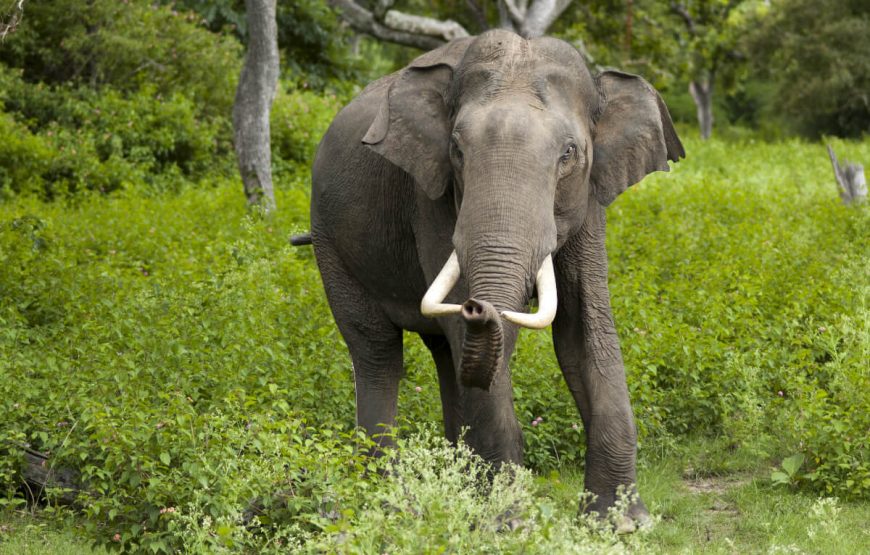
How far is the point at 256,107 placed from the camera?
13539 millimetres

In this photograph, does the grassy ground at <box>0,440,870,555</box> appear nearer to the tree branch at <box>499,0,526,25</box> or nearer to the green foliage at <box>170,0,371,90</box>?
the tree branch at <box>499,0,526,25</box>

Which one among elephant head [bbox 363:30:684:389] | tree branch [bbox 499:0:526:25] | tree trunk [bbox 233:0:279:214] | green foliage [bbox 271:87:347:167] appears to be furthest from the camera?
tree branch [bbox 499:0:526:25]

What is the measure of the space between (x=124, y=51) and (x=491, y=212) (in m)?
13.7

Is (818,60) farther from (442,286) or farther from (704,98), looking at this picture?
(442,286)

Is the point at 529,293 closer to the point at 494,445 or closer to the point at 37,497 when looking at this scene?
the point at 494,445

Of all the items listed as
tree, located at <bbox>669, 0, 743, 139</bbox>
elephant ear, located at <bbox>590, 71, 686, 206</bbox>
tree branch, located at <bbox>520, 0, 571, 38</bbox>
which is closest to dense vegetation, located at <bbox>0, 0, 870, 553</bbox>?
elephant ear, located at <bbox>590, 71, 686, 206</bbox>

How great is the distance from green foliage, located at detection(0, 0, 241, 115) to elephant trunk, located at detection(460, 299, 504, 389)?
44.3ft

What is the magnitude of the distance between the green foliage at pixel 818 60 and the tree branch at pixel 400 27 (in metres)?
16.5

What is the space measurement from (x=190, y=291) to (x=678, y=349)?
11.1 feet

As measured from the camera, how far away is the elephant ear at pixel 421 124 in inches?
229

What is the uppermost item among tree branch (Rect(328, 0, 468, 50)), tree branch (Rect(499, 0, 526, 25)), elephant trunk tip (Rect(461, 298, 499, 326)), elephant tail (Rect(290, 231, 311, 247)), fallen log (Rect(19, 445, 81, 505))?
tree branch (Rect(499, 0, 526, 25))

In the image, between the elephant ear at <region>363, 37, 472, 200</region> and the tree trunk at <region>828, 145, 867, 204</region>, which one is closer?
the elephant ear at <region>363, 37, 472, 200</region>

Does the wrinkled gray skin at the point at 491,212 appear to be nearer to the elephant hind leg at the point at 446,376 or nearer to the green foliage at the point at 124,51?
the elephant hind leg at the point at 446,376

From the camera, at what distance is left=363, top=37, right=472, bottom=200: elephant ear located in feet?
19.1
